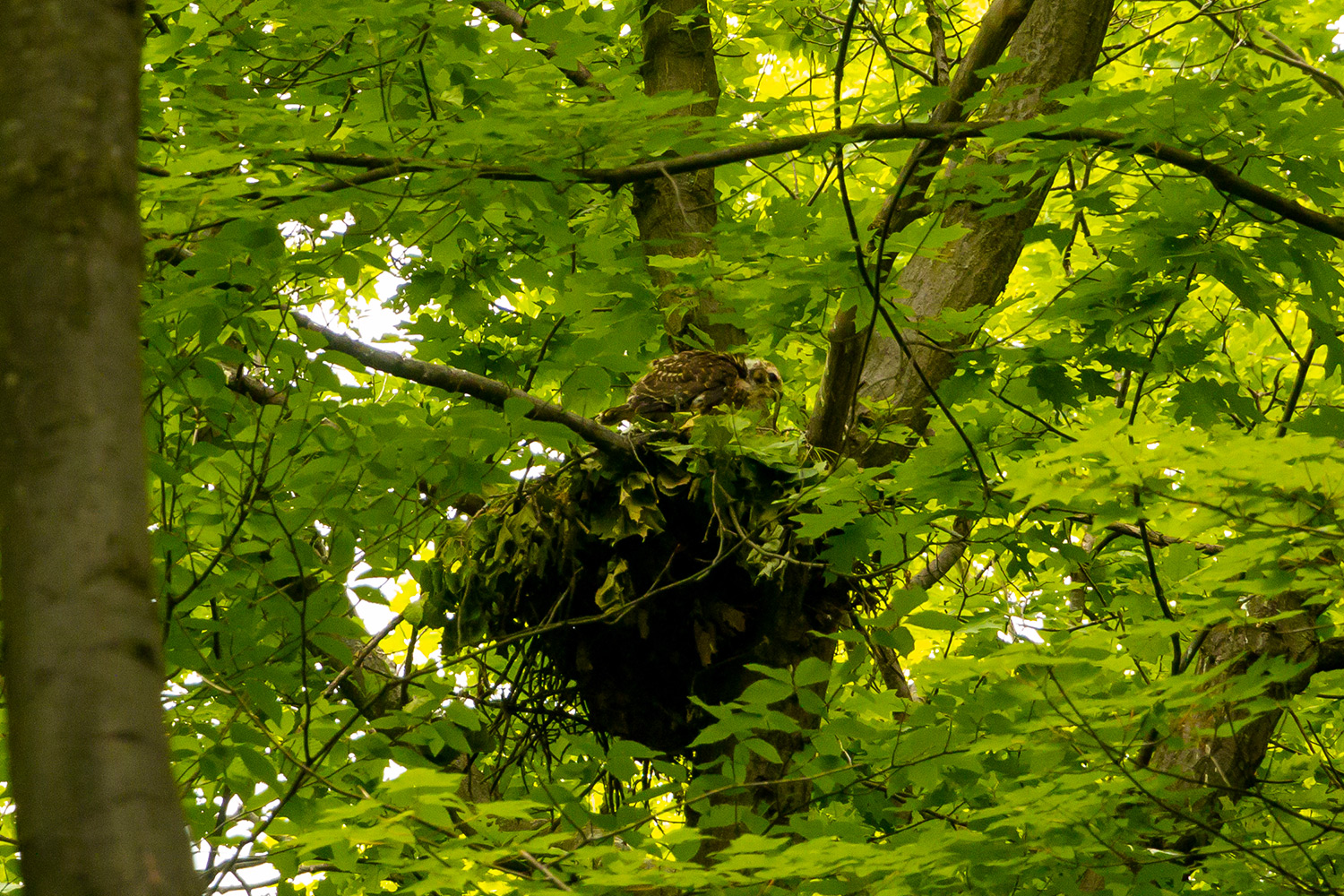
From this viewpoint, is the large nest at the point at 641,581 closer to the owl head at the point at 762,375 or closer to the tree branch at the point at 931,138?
the owl head at the point at 762,375

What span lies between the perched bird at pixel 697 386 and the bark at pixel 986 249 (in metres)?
0.35

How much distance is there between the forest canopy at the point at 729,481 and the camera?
2.55m

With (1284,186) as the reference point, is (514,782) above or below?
below

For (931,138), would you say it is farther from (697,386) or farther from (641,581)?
(641,581)

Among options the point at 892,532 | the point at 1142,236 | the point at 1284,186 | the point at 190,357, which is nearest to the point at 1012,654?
the point at 892,532

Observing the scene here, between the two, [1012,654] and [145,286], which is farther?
[145,286]

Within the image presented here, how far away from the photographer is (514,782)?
14.5 feet

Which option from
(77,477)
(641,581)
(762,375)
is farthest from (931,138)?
(77,477)

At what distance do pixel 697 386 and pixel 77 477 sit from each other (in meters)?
3.03

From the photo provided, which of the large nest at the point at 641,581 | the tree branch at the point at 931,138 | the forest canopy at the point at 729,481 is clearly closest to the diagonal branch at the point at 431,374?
the forest canopy at the point at 729,481

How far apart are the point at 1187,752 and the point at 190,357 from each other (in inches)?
128

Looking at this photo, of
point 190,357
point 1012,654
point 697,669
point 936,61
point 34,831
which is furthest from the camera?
point 936,61

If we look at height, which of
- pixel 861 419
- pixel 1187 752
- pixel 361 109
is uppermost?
pixel 361 109

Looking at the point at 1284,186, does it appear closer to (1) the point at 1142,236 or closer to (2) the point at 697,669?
(1) the point at 1142,236
